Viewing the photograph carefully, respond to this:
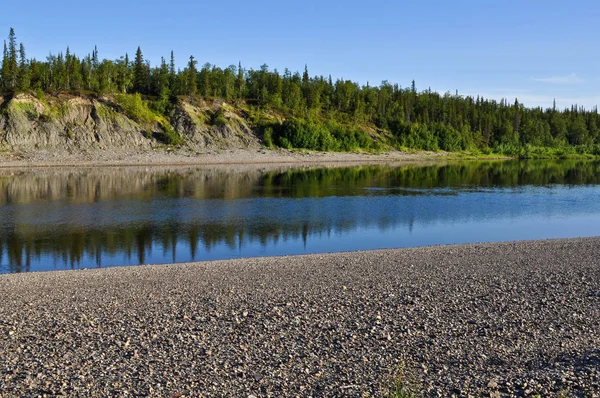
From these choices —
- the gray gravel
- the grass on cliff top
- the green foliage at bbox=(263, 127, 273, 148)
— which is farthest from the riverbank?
the gray gravel

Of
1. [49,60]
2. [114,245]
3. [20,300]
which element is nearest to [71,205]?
[114,245]

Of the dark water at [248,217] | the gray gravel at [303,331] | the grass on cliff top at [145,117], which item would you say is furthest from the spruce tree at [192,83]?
the gray gravel at [303,331]

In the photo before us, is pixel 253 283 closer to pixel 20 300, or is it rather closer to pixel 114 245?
pixel 20 300

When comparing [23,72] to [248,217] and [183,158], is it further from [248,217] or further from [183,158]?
[248,217]

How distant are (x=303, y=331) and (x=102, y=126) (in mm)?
92779

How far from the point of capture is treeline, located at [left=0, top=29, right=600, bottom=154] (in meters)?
111

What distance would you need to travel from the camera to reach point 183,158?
9456 centimetres

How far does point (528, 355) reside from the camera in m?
10.4

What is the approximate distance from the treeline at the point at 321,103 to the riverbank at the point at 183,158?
20.0 feet

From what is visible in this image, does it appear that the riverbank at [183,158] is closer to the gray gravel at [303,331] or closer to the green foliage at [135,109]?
the green foliage at [135,109]

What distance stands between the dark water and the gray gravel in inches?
273

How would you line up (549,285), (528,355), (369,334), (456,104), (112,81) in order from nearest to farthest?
(528,355)
(369,334)
(549,285)
(112,81)
(456,104)

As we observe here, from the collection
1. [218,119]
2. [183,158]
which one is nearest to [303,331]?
[183,158]

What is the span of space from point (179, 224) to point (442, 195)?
2832 centimetres
